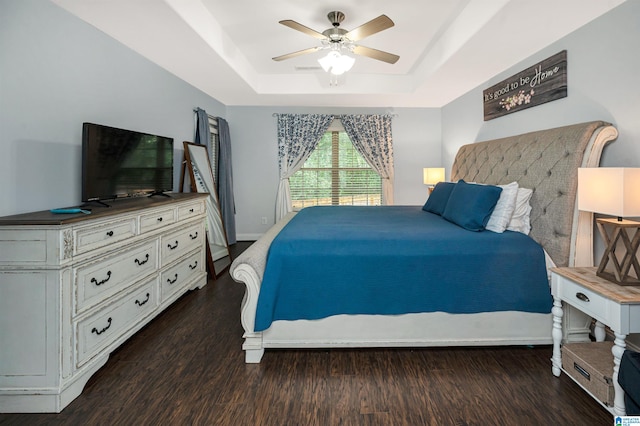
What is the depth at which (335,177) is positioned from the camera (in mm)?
5844

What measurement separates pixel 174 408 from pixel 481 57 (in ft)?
12.2

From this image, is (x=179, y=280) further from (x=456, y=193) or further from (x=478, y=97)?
(x=478, y=97)

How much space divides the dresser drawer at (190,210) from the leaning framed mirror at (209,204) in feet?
1.65

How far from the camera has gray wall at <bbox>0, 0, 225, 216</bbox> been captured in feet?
6.27

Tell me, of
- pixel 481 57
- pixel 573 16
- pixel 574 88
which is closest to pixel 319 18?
pixel 481 57

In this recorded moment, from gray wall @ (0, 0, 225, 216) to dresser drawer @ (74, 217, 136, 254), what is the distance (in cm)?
52

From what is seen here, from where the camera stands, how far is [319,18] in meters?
3.03

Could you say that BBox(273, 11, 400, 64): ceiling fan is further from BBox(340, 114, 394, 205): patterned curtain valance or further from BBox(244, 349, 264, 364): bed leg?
BBox(340, 114, 394, 205): patterned curtain valance

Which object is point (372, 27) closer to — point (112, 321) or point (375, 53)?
point (375, 53)

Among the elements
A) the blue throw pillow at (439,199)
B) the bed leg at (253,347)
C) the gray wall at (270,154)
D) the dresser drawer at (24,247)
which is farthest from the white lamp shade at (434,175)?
the dresser drawer at (24,247)

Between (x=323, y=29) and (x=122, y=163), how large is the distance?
2249mm

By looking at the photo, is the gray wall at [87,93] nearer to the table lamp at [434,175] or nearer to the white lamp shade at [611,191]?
the white lamp shade at [611,191]

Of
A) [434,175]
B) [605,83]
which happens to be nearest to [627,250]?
[605,83]

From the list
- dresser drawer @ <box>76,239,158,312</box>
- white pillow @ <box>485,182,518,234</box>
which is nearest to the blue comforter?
white pillow @ <box>485,182,518,234</box>
